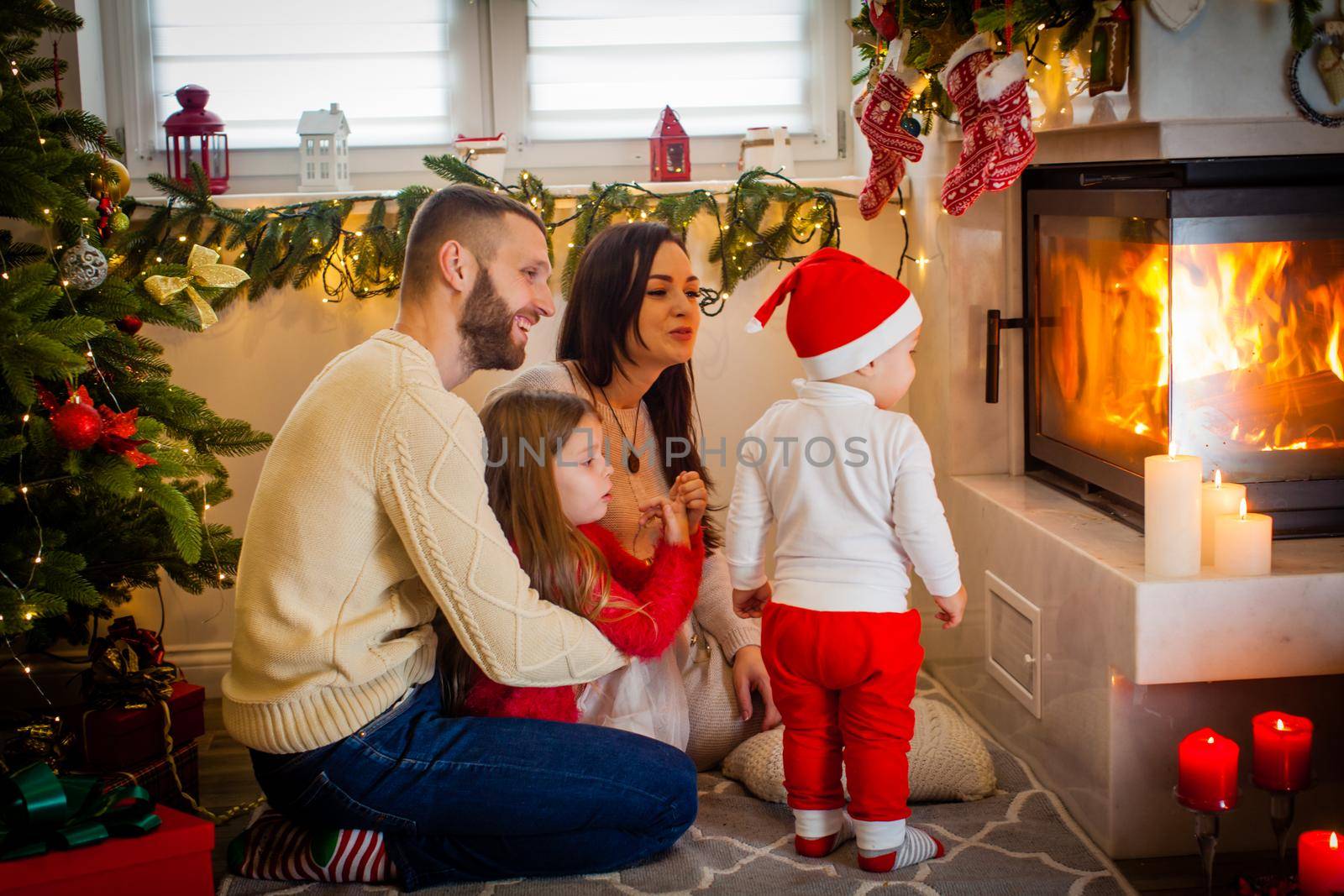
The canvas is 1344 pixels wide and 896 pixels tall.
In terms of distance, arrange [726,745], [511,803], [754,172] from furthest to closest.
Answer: [754,172] → [726,745] → [511,803]

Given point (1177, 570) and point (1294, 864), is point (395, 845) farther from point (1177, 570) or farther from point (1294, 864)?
point (1294, 864)

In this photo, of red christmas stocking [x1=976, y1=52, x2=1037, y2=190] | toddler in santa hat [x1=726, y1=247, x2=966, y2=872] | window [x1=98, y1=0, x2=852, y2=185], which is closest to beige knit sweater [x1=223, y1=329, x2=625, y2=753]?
toddler in santa hat [x1=726, y1=247, x2=966, y2=872]

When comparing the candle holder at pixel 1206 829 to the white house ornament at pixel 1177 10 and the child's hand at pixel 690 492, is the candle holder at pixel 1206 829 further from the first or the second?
the white house ornament at pixel 1177 10

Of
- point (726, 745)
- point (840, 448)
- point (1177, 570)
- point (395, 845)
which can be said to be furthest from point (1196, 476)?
point (395, 845)

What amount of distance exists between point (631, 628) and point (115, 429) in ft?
3.00

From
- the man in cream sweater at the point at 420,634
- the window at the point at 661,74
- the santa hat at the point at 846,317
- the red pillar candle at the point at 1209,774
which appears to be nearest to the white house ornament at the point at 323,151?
the window at the point at 661,74

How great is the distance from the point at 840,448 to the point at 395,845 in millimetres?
898

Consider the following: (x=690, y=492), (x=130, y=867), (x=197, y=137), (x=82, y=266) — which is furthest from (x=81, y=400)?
(x=197, y=137)

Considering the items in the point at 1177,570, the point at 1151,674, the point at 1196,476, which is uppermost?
the point at 1196,476

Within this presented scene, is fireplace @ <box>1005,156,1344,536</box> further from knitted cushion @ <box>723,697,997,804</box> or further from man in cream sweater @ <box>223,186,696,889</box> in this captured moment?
man in cream sweater @ <box>223,186,696,889</box>

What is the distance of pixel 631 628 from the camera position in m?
2.03

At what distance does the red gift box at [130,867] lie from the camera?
5.76 ft

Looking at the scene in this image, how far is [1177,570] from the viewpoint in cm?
194

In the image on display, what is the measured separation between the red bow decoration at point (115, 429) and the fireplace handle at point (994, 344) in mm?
1637
